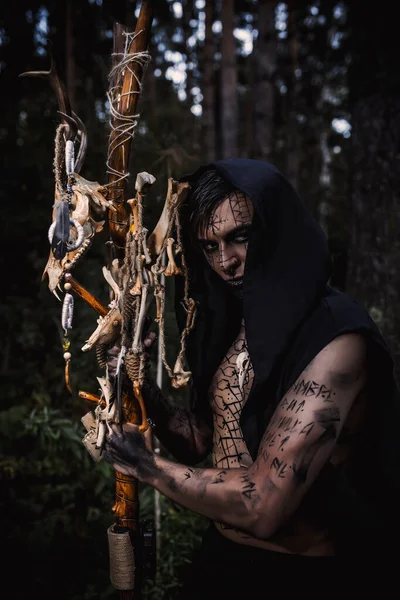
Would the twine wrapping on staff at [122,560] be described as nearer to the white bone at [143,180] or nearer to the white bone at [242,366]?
the white bone at [242,366]

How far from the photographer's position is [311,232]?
66.0 inches

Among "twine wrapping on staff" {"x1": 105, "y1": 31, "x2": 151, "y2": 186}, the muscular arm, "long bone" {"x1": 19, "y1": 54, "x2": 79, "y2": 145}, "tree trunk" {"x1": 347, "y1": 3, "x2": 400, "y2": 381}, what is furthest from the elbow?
"tree trunk" {"x1": 347, "y1": 3, "x2": 400, "y2": 381}

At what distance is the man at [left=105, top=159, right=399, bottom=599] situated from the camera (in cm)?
143

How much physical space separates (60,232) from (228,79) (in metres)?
6.06

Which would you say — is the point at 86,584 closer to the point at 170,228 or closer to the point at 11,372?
the point at 11,372

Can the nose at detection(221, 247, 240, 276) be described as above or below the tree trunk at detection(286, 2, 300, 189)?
below

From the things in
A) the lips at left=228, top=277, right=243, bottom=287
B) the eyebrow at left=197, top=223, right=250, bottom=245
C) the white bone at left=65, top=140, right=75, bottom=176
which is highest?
the white bone at left=65, top=140, right=75, bottom=176

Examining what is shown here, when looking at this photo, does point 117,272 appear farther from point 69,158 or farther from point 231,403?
point 231,403

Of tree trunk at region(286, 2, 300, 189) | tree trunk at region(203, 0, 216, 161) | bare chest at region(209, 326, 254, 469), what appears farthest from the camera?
tree trunk at region(203, 0, 216, 161)

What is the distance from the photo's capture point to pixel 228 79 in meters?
6.68

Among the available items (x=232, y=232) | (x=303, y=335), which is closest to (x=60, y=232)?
(x=232, y=232)

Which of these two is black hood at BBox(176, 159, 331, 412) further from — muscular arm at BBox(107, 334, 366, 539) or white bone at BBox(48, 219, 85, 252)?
white bone at BBox(48, 219, 85, 252)

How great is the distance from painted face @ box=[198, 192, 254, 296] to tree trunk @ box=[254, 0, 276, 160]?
214 inches

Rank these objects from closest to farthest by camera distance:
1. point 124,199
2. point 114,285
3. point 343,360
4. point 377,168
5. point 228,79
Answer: point 343,360 → point 114,285 → point 124,199 → point 377,168 → point 228,79
